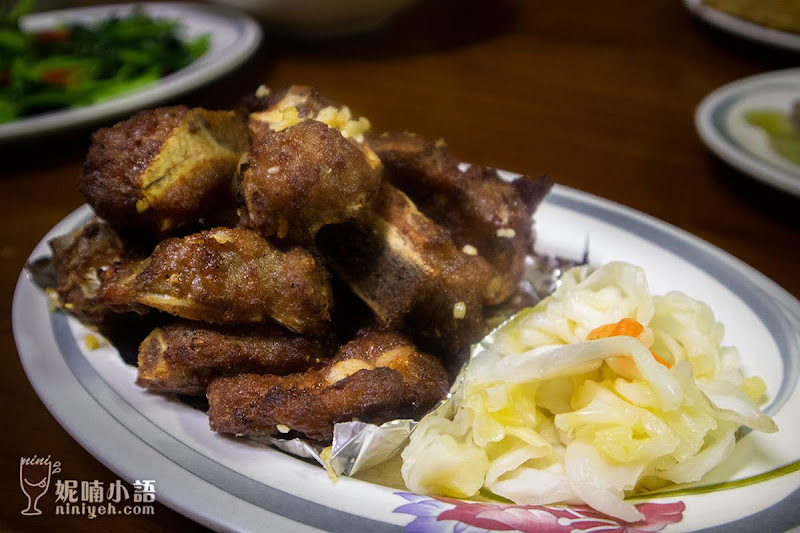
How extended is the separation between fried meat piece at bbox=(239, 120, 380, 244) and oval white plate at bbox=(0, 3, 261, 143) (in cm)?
193

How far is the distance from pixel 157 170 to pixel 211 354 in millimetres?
430

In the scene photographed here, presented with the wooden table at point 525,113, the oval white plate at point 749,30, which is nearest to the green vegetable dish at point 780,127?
the wooden table at point 525,113

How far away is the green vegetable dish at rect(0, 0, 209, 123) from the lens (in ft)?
11.1

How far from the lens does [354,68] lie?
4.24m

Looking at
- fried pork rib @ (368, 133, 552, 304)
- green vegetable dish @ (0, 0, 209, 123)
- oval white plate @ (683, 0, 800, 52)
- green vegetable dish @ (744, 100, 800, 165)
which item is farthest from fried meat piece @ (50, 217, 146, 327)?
oval white plate @ (683, 0, 800, 52)

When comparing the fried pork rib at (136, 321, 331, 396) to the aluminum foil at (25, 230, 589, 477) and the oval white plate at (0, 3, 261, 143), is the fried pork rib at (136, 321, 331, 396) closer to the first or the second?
the aluminum foil at (25, 230, 589, 477)

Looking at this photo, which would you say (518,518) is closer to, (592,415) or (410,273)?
(592,415)

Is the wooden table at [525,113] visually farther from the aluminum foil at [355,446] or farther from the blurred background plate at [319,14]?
the aluminum foil at [355,446]

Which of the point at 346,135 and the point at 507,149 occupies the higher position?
the point at 346,135

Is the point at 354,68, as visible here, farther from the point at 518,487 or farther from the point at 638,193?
the point at 518,487

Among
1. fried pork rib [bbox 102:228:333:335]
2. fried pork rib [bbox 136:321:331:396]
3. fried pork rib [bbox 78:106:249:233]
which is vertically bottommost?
fried pork rib [bbox 136:321:331:396]

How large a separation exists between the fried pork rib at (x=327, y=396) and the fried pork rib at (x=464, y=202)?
16.0 inches

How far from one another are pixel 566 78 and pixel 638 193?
1609 millimetres

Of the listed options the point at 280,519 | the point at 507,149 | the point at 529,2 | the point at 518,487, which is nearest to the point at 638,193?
the point at 507,149
